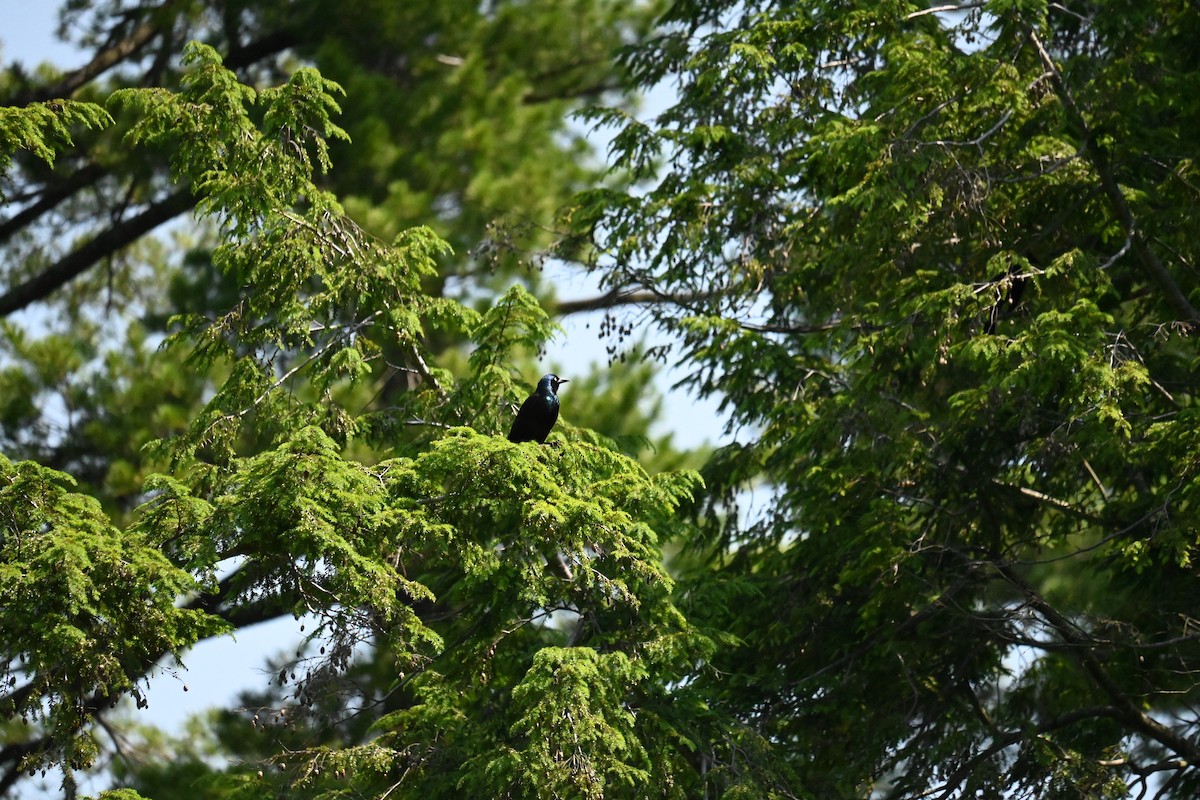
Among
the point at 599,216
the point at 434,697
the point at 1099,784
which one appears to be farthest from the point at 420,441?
the point at 1099,784

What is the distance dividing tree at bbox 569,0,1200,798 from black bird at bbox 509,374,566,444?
4.71 ft

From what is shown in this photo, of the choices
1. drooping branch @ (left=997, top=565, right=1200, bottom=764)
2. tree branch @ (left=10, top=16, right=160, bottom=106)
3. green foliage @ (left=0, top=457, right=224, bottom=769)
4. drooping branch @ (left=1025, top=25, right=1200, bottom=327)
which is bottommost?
green foliage @ (left=0, top=457, right=224, bottom=769)

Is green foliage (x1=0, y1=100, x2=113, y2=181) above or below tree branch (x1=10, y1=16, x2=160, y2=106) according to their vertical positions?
below

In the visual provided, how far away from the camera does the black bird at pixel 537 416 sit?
8.09m

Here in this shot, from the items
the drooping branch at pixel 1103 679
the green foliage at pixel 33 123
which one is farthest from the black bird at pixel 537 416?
the drooping branch at pixel 1103 679

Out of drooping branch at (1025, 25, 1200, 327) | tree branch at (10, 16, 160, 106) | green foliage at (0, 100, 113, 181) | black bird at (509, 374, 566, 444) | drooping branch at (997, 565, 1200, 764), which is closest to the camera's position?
green foliage at (0, 100, 113, 181)

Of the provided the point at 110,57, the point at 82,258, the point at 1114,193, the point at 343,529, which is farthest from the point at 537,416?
the point at 110,57

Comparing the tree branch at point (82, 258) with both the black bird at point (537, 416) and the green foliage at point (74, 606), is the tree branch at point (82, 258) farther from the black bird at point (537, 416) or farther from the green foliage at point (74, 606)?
the green foliage at point (74, 606)

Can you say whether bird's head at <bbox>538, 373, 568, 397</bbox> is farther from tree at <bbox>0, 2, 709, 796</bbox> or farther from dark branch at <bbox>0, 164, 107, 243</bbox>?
dark branch at <bbox>0, 164, 107, 243</bbox>

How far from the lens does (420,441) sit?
8211 millimetres

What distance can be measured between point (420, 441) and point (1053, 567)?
302 inches

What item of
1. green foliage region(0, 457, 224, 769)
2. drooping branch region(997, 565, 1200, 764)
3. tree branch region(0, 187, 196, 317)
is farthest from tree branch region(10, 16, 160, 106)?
drooping branch region(997, 565, 1200, 764)

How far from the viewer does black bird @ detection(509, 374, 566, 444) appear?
8.09 m

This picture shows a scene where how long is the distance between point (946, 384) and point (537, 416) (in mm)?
3692
